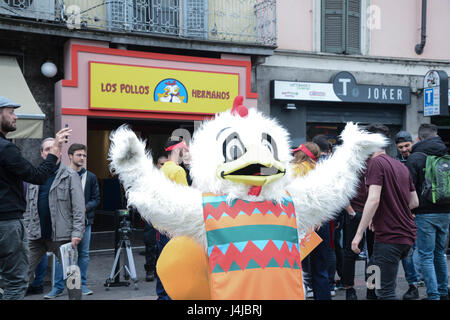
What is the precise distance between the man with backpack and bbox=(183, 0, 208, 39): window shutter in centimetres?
647

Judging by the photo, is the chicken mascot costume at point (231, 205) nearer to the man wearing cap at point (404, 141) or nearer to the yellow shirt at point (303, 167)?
the yellow shirt at point (303, 167)

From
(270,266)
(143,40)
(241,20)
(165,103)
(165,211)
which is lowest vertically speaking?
(270,266)

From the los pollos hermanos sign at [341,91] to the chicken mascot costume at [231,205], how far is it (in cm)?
796

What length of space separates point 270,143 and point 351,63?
9.54 metres

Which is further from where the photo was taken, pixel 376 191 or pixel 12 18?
pixel 12 18

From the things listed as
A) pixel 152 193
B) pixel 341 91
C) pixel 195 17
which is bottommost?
pixel 152 193

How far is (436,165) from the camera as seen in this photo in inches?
210

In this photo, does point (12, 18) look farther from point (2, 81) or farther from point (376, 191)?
point (376, 191)

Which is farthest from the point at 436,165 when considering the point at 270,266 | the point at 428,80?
the point at 428,80

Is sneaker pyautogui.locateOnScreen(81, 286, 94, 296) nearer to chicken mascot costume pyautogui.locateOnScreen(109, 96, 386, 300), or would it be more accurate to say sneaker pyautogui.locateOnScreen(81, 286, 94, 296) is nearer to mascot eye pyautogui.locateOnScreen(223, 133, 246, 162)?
chicken mascot costume pyautogui.locateOnScreen(109, 96, 386, 300)

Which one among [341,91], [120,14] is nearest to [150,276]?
[120,14]

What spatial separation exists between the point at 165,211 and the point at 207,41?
7.90 meters

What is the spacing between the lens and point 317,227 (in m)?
3.71

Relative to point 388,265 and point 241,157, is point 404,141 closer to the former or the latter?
point 388,265
